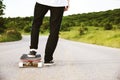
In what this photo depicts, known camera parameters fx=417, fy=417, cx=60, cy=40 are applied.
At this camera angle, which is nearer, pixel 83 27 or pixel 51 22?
pixel 51 22

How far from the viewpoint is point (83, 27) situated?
50500 mm

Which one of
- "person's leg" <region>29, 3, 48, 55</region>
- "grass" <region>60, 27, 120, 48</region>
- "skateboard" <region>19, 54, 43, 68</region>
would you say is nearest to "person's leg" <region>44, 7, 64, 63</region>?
"person's leg" <region>29, 3, 48, 55</region>

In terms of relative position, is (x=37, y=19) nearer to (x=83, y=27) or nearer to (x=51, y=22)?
(x=51, y=22)

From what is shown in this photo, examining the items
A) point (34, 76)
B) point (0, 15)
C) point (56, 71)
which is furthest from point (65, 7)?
point (0, 15)

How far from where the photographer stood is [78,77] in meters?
6.00

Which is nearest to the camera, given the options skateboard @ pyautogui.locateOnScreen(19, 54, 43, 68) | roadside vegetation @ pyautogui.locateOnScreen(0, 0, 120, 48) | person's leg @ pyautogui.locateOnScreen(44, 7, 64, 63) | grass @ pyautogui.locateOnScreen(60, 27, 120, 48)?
skateboard @ pyautogui.locateOnScreen(19, 54, 43, 68)

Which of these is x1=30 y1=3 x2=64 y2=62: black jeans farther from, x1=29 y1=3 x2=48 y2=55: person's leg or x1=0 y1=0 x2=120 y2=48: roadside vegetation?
x1=0 y1=0 x2=120 y2=48: roadside vegetation

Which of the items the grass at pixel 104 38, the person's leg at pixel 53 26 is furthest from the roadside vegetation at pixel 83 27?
the person's leg at pixel 53 26

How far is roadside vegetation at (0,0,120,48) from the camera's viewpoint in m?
31.7

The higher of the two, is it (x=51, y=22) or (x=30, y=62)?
(x=51, y=22)

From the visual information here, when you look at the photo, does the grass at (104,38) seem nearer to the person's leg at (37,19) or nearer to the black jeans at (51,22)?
the black jeans at (51,22)

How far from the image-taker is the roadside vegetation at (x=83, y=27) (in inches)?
1249

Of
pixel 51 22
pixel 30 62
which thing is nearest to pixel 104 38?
pixel 51 22

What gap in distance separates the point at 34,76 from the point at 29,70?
0.87 m
